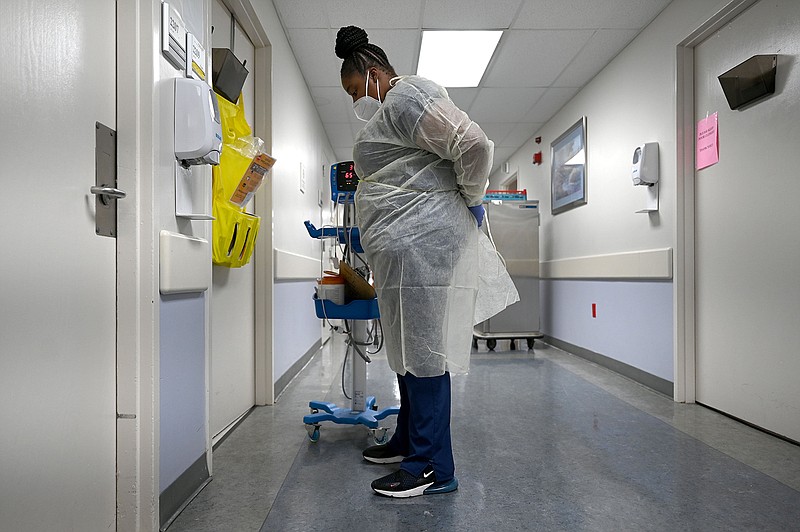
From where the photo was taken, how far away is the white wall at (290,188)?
296 cm

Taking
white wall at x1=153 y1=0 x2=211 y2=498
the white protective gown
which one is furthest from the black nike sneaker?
white wall at x1=153 y1=0 x2=211 y2=498

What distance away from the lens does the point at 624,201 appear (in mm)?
3617

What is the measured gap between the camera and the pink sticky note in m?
2.67

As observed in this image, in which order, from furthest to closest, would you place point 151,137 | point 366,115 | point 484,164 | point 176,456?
point 366,115 → point 484,164 → point 176,456 → point 151,137

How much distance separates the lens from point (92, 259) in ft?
3.84

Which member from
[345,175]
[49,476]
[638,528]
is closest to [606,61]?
[345,175]

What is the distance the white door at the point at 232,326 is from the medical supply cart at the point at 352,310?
0.37m

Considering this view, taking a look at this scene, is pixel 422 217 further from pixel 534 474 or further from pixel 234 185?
pixel 534 474

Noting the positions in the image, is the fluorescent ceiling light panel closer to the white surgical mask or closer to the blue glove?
the white surgical mask

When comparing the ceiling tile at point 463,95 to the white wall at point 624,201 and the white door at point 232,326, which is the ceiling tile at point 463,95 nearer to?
the white wall at point 624,201

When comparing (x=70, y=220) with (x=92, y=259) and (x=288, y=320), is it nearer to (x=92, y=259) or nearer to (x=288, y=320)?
(x=92, y=259)

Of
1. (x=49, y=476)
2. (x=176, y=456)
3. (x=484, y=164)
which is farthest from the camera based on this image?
(x=484, y=164)

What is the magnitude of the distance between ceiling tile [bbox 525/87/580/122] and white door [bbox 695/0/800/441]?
168cm

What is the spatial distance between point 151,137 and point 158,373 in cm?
60
